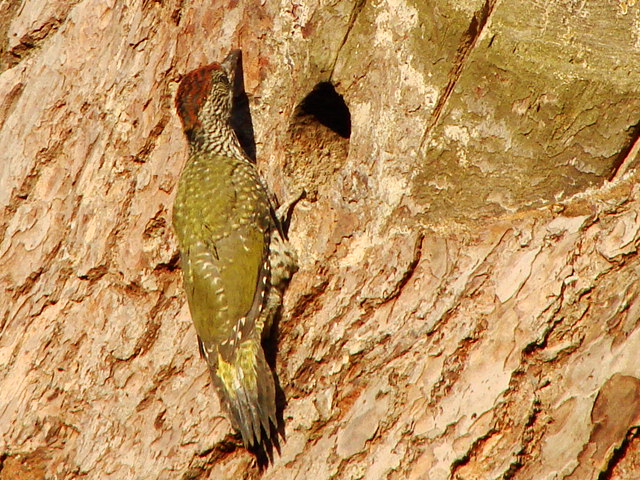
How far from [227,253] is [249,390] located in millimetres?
812

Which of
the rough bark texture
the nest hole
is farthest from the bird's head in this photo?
the nest hole

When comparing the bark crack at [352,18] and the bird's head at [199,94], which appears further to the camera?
the bird's head at [199,94]

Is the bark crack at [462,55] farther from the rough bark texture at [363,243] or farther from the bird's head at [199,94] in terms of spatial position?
the bird's head at [199,94]

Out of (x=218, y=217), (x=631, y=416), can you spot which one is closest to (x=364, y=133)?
(x=218, y=217)

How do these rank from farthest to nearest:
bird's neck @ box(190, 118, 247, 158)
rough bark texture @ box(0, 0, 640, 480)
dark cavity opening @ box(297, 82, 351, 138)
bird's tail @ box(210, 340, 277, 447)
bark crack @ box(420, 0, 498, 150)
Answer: bird's neck @ box(190, 118, 247, 158) < dark cavity opening @ box(297, 82, 351, 138) < bird's tail @ box(210, 340, 277, 447) < bark crack @ box(420, 0, 498, 150) < rough bark texture @ box(0, 0, 640, 480)

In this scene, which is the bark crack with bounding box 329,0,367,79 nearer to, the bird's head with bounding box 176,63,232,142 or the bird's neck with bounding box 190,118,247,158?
the bird's head with bounding box 176,63,232,142

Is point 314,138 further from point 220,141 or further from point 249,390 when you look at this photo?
point 249,390

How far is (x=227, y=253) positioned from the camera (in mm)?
4617

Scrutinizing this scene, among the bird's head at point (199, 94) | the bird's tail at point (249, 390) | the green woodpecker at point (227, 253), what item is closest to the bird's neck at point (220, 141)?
the green woodpecker at point (227, 253)

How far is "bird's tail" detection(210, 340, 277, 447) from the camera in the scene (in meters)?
4.05

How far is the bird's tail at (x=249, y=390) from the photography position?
13.3 ft

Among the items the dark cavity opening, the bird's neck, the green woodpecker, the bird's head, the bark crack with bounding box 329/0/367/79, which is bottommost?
the green woodpecker

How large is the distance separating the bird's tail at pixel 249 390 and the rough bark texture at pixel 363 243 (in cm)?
10

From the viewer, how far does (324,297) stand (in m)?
4.16
